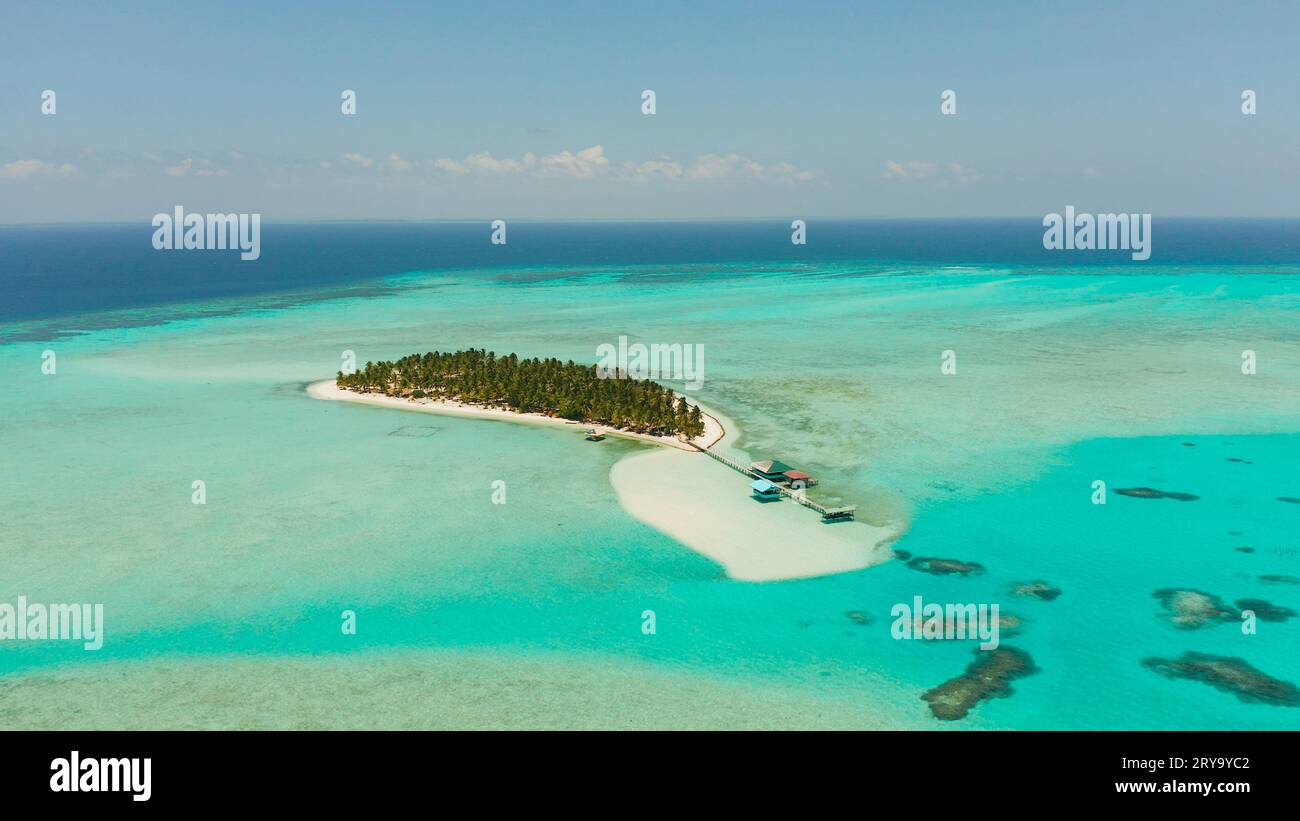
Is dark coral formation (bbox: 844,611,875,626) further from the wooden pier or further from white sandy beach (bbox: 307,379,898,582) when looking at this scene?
the wooden pier

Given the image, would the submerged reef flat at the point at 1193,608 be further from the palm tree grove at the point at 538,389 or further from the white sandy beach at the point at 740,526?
the palm tree grove at the point at 538,389

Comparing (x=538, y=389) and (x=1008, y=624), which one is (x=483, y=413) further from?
(x=1008, y=624)

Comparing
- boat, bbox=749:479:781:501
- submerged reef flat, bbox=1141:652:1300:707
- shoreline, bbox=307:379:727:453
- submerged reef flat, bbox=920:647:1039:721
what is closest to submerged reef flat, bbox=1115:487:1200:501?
submerged reef flat, bbox=1141:652:1300:707

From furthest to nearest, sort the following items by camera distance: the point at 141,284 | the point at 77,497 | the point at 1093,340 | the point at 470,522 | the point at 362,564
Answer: the point at 141,284 → the point at 1093,340 → the point at 77,497 → the point at 470,522 → the point at 362,564

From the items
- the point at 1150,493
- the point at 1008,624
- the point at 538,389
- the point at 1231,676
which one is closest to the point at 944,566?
the point at 1008,624

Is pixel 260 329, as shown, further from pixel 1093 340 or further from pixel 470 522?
pixel 1093 340

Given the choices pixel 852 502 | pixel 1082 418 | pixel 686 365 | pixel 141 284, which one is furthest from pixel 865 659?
pixel 141 284
